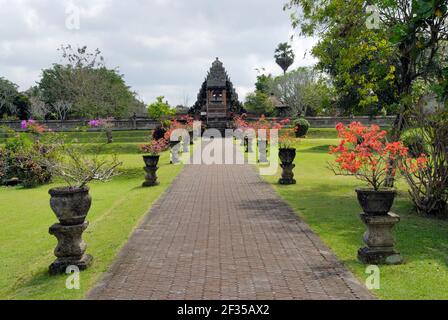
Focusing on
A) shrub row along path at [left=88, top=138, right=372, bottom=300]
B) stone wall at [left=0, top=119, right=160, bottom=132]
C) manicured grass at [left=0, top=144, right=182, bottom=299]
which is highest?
stone wall at [left=0, top=119, right=160, bottom=132]

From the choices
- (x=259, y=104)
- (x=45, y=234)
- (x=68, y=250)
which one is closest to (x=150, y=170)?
(x=45, y=234)

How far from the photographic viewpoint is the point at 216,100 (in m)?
50.8

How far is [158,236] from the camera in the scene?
8.46 m

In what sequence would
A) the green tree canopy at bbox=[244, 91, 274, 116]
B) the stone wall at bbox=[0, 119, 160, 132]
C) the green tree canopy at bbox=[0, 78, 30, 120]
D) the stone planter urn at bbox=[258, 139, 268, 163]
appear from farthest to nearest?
the green tree canopy at bbox=[0, 78, 30, 120], the green tree canopy at bbox=[244, 91, 274, 116], the stone wall at bbox=[0, 119, 160, 132], the stone planter urn at bbox=[258, 139, 268, 163]

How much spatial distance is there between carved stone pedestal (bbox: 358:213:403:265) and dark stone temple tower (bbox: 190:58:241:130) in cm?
4175

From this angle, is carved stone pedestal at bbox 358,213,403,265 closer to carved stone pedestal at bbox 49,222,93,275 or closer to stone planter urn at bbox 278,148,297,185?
carved stone pedestal at bbox 49,222,93,275

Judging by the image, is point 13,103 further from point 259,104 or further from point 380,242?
point 380,242

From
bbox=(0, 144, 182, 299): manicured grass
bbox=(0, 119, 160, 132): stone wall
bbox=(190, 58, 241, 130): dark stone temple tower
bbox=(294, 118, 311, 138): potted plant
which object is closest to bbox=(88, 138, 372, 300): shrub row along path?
bbox=(0, 144, 182, 299): manicured grass

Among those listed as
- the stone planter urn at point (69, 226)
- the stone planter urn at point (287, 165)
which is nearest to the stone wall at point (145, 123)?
the stone planter urn at point (287, 165)

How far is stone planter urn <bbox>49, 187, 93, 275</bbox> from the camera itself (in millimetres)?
6453

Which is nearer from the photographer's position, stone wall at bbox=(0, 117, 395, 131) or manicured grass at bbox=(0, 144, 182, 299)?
manicured grass at bbox=(0, 144, 182, 299)
